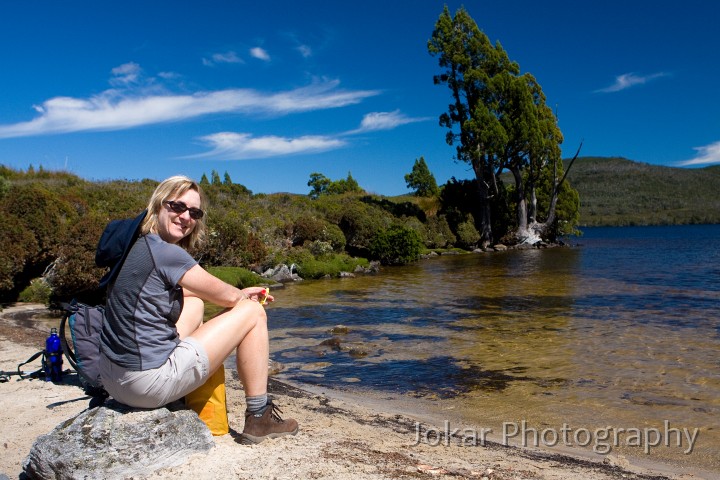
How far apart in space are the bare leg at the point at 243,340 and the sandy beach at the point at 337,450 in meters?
0.53

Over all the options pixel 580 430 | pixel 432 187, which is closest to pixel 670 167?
pixel 432 187

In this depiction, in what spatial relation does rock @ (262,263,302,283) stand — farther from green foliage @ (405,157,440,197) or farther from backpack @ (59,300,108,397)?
green foliage @ (405,157,440,197)

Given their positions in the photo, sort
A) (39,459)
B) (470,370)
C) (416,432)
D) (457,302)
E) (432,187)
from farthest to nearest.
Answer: (432,187)
(457,302)
(470,370)
(416,432)
(39,459)

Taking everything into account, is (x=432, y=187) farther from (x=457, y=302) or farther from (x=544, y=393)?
(x=544, y=393)

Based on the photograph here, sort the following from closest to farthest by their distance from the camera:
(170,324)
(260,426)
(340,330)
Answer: (170,324)
(260,426)
(340,330)

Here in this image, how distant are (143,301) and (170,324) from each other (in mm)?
300

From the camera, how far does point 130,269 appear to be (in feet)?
11.4

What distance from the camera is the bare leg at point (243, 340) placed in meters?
3.80

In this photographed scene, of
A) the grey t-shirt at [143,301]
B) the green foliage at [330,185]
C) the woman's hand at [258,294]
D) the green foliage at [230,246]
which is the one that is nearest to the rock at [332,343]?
the woman's hand at [258,294]

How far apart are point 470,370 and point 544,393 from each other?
140cm

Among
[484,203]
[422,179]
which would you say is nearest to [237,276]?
[484,203]

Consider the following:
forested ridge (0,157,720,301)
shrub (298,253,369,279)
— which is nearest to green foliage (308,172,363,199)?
forested ridge (0,157,720,301)

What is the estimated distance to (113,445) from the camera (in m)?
3.46

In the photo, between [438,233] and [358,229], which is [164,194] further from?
[438,233]
